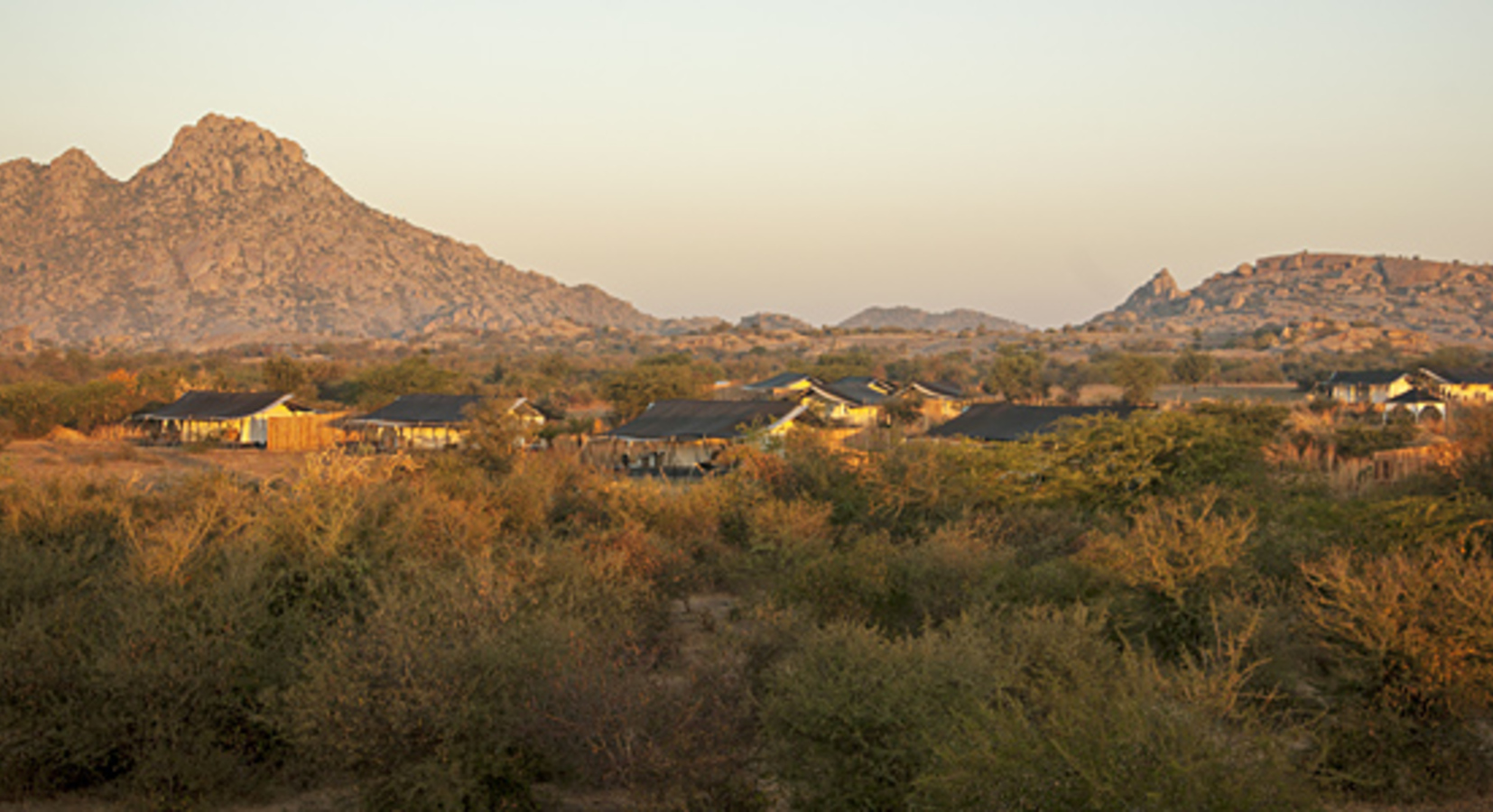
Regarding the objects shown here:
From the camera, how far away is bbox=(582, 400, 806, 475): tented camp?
33.9m

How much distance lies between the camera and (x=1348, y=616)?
33.2 feet

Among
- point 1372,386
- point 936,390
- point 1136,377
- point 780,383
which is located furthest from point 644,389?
point 1372,386

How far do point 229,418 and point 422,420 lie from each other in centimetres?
865

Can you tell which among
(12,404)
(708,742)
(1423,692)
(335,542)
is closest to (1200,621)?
(1423,692)

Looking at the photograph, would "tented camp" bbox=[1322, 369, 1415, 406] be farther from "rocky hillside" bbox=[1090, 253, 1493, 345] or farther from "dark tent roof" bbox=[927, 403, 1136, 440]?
"rocky hillside" bbox=[1090, 253, 1493, 345]

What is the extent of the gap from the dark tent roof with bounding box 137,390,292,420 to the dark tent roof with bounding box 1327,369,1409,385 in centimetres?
5370

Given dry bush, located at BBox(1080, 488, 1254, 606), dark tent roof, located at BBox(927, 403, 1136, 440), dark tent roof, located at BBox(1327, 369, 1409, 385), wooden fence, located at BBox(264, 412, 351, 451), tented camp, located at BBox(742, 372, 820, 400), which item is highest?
dark tent roof, located at BBox(1327, 369, 1409, 385)

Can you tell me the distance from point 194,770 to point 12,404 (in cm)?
4338

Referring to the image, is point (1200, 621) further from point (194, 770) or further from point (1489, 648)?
point (194, 770)

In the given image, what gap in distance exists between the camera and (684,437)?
113 ft

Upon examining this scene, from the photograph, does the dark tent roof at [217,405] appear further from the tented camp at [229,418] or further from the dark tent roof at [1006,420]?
the dark tent roof at [1006,420]

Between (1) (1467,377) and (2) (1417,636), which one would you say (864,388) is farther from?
(2) (1417,636)

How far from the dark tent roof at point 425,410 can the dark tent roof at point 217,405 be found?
3745mm

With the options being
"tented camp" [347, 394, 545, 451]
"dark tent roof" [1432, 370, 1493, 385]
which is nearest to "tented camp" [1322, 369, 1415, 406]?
"dark tent roof" [1432, 370, 1493, 385]
